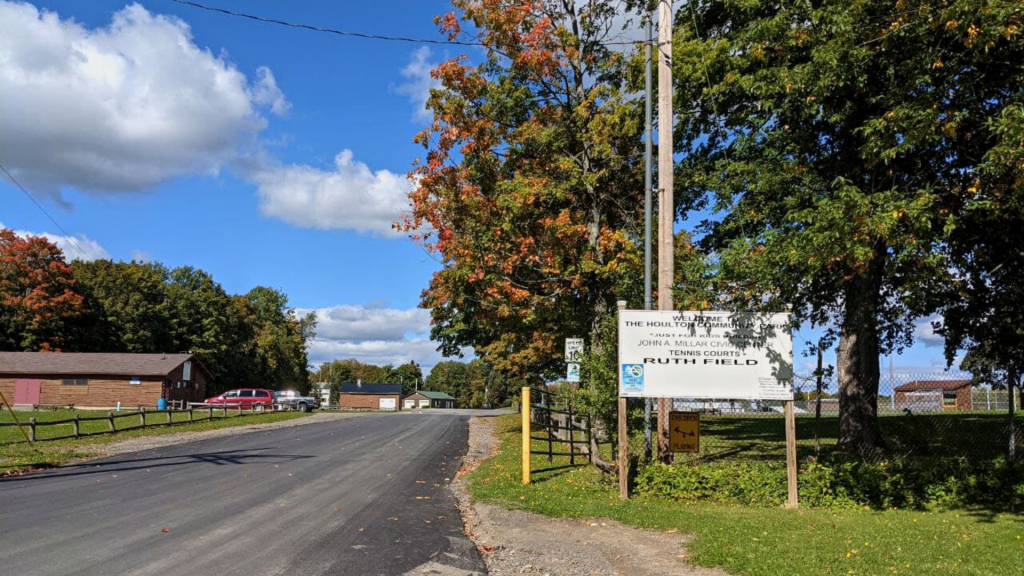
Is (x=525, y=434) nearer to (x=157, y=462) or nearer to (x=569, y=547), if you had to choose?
(x=569, y=547)

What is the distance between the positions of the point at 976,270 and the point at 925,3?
4653mm

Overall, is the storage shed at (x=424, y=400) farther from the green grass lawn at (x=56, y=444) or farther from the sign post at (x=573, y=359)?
the sign post at (x=573, y=359)

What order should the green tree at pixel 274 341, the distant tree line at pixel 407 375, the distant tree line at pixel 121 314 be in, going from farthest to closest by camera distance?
the distant tree line at pixel 407 375 < the green tree at pixel 274 341 < the distant tree line at pixel 121 314

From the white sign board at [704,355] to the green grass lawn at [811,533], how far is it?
170cm

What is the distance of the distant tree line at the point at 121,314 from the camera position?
61.0 m

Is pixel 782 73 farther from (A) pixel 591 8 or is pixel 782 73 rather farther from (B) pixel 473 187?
(B) pixel 473 187

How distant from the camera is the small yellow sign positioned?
36.6ft

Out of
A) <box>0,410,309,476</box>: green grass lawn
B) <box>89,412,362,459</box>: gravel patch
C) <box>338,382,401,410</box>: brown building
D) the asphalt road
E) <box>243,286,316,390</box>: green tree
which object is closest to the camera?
the asphalt road

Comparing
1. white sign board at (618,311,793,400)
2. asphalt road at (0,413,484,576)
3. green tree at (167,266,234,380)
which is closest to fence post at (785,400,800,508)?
white sign board at (618,311,793,400)

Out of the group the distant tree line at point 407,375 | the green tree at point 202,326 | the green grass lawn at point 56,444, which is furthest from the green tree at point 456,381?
the green grass lawn at point 56,444

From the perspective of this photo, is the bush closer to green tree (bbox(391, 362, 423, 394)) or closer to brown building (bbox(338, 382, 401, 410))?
brown building (bbox(338, 382, 401, 410))

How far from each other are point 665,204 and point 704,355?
246cm

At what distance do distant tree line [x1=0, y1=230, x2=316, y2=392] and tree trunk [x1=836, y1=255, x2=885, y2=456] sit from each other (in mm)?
63254

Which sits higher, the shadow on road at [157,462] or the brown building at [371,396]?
the shadow on road at [157,462]
